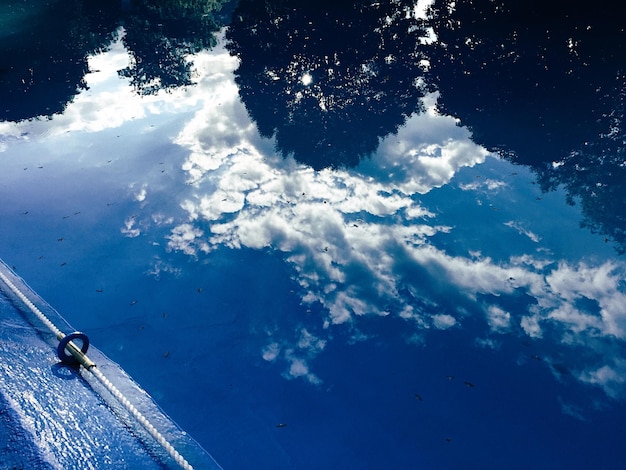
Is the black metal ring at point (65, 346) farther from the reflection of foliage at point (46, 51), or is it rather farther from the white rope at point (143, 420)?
the reflection of foliage at point (46, 51)

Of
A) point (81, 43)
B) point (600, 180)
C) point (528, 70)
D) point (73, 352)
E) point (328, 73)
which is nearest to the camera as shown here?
point (73, 352)

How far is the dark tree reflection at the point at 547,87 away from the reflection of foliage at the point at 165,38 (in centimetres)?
1216

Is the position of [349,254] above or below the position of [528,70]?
below

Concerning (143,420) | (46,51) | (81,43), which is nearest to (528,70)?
(143,420)

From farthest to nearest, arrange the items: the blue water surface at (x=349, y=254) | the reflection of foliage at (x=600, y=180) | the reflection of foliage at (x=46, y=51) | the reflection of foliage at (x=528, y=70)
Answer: the reflection of foliage at (x=46, y=51), the reflection of foliage at (x=528, y=70), the reflection of foliage at (x=600, y=180), the blue water surface at (x=349, y=254)

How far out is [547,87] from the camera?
1391 centimetres

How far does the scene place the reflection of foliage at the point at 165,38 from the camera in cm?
1691

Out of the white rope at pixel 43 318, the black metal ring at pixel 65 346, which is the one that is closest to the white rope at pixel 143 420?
the black metal ring at pixel 65 346

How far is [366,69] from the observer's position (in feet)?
53.0

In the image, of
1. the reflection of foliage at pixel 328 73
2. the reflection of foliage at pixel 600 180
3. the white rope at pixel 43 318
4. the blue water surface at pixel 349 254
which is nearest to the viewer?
the white rope at pixel 43 318

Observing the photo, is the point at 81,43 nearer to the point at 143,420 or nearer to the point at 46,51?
the point at 46,51

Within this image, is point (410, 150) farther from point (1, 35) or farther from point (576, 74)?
point (1, 35)

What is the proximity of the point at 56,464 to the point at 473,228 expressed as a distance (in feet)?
27.3

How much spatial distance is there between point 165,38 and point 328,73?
424 inches
